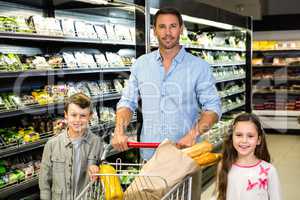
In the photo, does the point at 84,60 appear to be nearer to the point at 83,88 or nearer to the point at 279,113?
the point at 83,88

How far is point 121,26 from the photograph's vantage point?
5.10 metres

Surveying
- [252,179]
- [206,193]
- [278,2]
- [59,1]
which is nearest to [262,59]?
[278,2]

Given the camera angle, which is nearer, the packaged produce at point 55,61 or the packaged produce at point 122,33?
the packaged produce at point 55,61

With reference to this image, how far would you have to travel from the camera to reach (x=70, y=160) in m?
2.75

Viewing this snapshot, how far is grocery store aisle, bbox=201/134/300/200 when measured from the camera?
546 centimetres

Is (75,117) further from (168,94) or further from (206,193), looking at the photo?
(206,193)

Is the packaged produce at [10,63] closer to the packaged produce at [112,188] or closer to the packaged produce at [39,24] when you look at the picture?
the packaged produce at [39,24]

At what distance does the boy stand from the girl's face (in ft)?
2.88

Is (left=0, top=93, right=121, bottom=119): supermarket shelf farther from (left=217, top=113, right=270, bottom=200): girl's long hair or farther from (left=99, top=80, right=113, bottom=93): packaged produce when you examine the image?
(left=217, top=113, right=270, bottom=200): girl's long hair

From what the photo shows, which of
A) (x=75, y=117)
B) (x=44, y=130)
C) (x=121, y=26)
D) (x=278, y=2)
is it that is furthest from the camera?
(x=278, y=2)

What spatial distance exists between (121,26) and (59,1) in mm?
870

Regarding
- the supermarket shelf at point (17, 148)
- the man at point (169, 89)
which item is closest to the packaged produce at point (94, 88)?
the supermarket shelf at point (17, 148)

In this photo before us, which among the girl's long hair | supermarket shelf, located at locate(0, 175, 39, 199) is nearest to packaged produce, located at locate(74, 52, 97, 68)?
supermarket shelf, located at locate(0, 175, 39, 199)

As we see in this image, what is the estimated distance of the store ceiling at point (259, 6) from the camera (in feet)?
29.0
